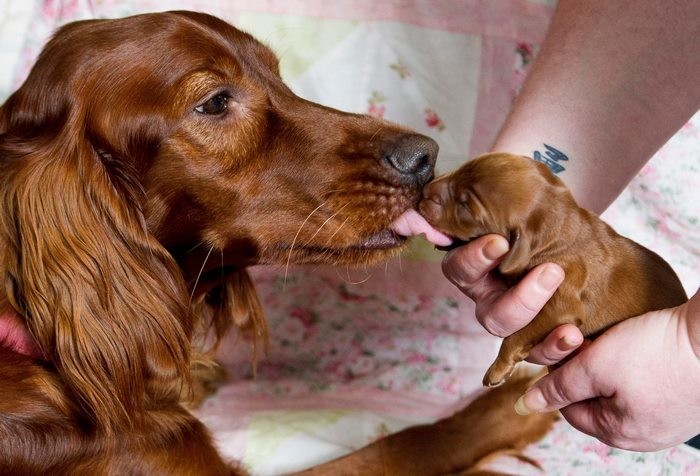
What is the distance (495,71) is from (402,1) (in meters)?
0.41

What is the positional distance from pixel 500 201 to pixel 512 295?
0.19 metres

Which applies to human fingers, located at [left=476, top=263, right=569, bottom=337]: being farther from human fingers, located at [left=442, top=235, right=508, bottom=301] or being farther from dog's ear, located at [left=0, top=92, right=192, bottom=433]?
dog's ear, located at [left=0, top=92, right=192, bottom=433]

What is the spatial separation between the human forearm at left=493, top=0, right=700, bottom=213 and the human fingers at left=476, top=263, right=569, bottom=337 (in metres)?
0.46

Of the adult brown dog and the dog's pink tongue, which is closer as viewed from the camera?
the adult brown dog

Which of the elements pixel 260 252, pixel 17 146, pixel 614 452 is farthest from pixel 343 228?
pixel 614 452

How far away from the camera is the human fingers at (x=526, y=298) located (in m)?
1.54

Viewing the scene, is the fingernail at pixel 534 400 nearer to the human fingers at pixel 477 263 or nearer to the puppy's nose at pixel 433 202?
the human fingers at pixel 477 263

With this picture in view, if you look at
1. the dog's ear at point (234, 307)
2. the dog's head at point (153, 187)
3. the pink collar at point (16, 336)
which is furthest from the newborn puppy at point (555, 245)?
the pink collar at point (16, 336)

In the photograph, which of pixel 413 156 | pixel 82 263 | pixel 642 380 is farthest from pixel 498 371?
pixel 82 263

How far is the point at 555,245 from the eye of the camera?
1.63 m

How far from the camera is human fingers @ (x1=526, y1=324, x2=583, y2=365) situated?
154 centimetres

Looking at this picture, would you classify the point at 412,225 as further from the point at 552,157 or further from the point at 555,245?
the point at 552,157

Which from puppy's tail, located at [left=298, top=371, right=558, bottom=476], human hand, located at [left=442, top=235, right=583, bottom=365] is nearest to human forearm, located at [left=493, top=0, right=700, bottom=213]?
human hand, located at [left=442, top=235, right=583, bottom=365]

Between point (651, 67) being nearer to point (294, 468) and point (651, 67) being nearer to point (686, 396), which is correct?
point (686, 396)
